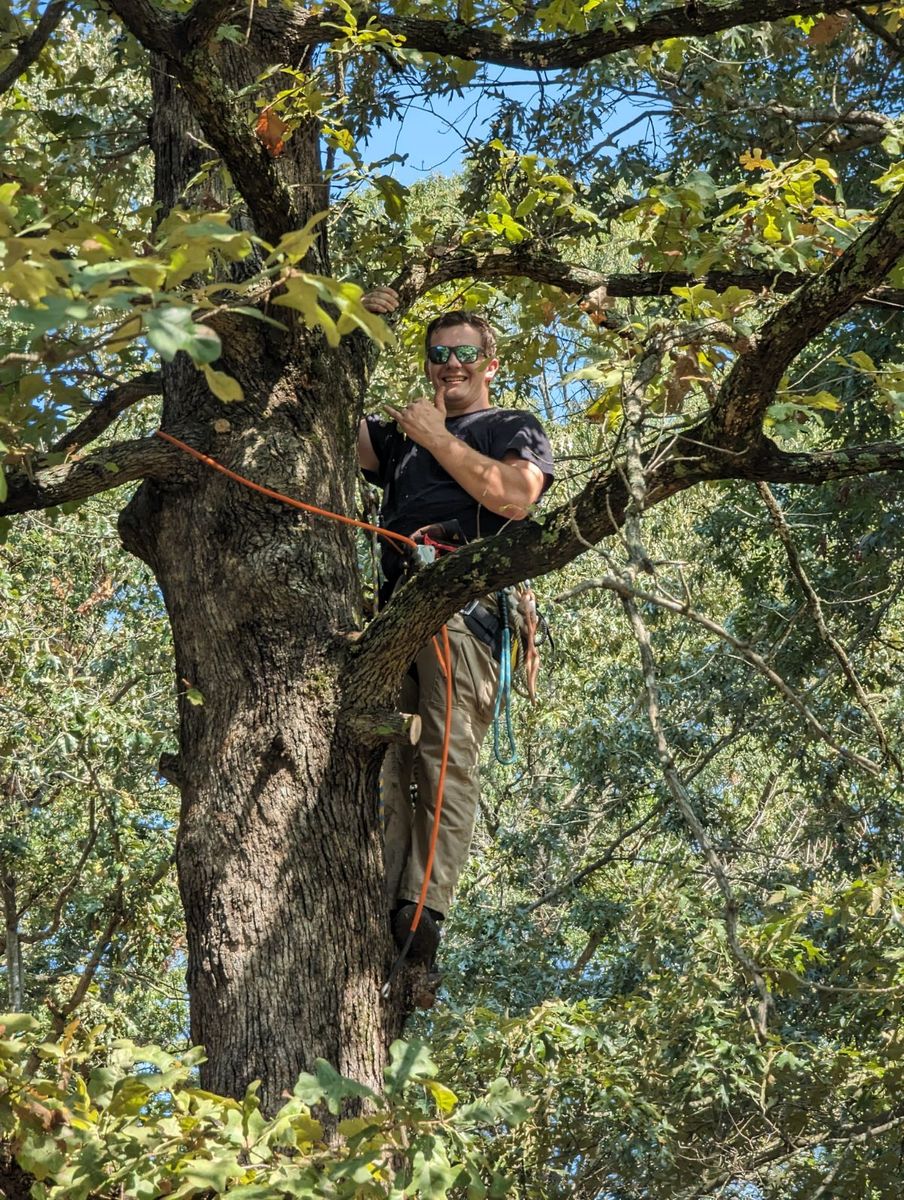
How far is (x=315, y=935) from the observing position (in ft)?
8.65

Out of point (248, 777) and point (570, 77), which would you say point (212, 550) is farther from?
point (570, 77)

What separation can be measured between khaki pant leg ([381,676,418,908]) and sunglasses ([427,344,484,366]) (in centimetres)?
88

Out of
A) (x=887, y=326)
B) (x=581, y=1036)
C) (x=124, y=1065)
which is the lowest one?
(x=124, y=1065)

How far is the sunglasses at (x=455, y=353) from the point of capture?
362 cm

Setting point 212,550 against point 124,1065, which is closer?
point 124,1065

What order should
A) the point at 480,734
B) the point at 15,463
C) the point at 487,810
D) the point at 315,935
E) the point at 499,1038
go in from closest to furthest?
the point at 315,935
the point at 15,463
the point at 480,734
the point at 499,1038
the point at 487,810

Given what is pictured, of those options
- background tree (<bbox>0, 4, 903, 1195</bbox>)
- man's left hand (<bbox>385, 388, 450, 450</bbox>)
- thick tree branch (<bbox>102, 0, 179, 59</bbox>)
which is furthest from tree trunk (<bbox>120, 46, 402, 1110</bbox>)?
thick tree branch (<bbox>102, 0, 179, 59</bbox>)

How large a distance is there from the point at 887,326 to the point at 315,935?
14.8ft

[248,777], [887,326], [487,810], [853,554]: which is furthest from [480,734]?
[487,810]

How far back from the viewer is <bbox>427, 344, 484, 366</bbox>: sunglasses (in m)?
3.62

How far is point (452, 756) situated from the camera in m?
3.14

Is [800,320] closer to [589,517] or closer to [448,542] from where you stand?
[589,517]

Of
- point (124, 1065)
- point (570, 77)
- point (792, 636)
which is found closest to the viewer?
point (124, 1065)

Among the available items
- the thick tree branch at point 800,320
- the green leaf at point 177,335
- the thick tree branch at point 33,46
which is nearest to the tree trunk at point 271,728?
the thick tree branch at point 33,46
